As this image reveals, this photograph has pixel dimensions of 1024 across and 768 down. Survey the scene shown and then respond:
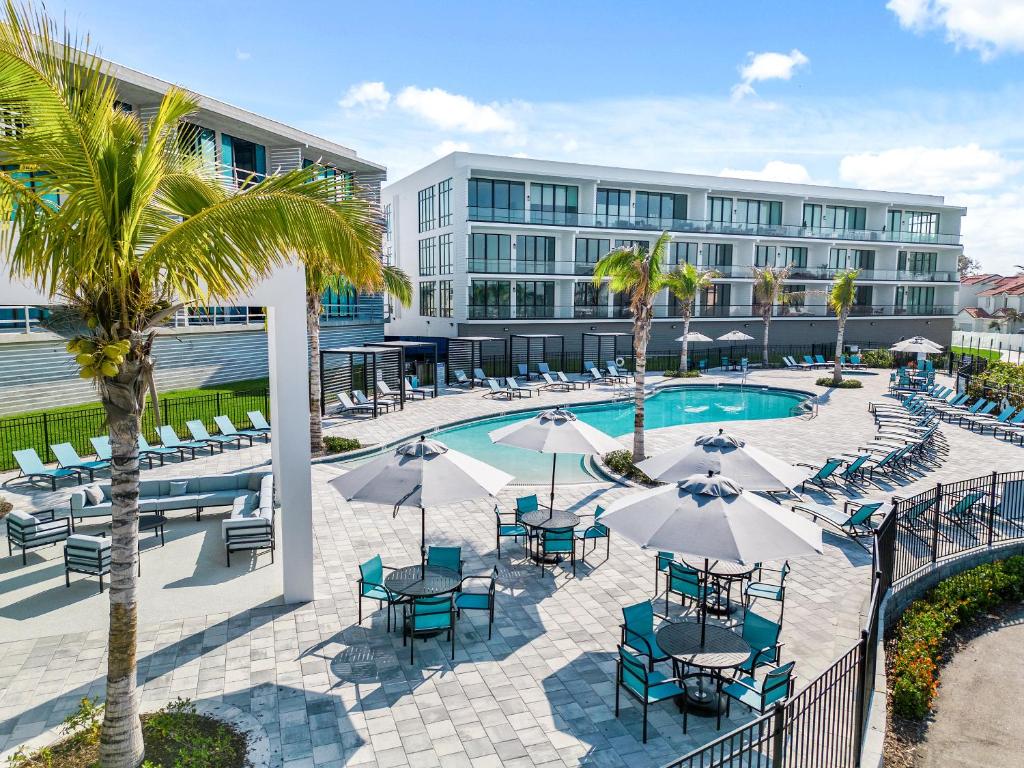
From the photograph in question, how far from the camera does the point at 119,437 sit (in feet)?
18.9

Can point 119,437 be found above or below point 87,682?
above

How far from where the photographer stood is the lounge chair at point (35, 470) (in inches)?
596

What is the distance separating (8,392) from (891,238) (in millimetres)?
56287

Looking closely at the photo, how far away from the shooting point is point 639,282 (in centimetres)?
1791

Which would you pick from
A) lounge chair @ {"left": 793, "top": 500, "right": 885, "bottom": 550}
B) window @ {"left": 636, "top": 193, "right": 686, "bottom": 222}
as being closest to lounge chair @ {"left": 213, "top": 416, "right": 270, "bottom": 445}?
lounge chair @ {"left": 793, "top": 500, "right": 885, "bottom": 550}

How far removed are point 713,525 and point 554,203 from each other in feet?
124

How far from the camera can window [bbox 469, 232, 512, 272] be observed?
1588 inches

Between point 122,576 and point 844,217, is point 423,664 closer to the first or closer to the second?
point 122,576

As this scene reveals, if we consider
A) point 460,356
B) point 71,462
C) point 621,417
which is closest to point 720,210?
point 460,356

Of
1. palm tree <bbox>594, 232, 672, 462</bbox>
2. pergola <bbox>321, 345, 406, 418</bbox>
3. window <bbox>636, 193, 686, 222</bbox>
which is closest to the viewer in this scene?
palm tree <bbox>594, 232, 672, 462</bbox>

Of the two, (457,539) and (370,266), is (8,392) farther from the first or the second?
(370,266)

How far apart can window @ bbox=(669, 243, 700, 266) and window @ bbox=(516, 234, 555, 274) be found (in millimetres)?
9226

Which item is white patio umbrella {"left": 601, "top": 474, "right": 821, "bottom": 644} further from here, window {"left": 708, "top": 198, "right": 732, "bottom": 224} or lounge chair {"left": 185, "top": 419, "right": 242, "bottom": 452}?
window {"left": 708, "top": 198, "right": 732, "bottom": 224}

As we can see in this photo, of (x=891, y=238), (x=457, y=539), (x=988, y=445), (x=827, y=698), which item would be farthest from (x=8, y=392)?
(x=891, y=238)
